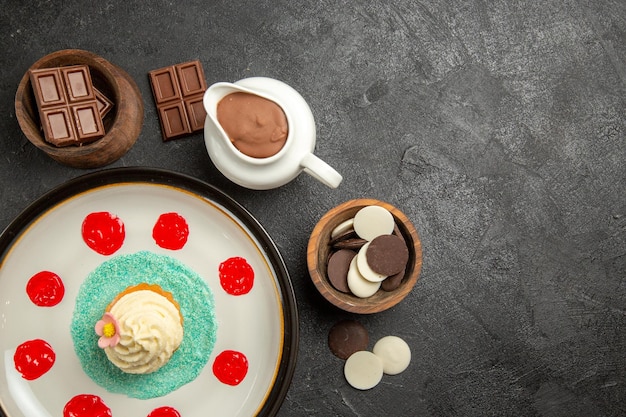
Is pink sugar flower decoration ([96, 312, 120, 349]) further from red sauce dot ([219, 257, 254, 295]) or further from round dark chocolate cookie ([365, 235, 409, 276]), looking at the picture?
round dark chocolate cookie ([365, 235, 409, 276])

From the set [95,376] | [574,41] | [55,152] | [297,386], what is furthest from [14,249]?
[574,41]

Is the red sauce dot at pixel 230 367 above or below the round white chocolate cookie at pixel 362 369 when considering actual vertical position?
above

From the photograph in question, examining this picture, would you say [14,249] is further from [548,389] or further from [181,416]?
[548,389]

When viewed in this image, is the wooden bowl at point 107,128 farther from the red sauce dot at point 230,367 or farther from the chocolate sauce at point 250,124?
the red sauce dot at point 230,367

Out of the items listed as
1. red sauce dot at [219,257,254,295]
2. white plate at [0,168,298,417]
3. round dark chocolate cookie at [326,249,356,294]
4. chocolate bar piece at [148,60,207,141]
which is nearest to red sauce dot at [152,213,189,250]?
white plate at [0,168,298,417]

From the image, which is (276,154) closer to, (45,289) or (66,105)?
(66,105)

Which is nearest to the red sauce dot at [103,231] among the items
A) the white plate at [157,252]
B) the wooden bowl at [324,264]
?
the white plate at [157,252]
